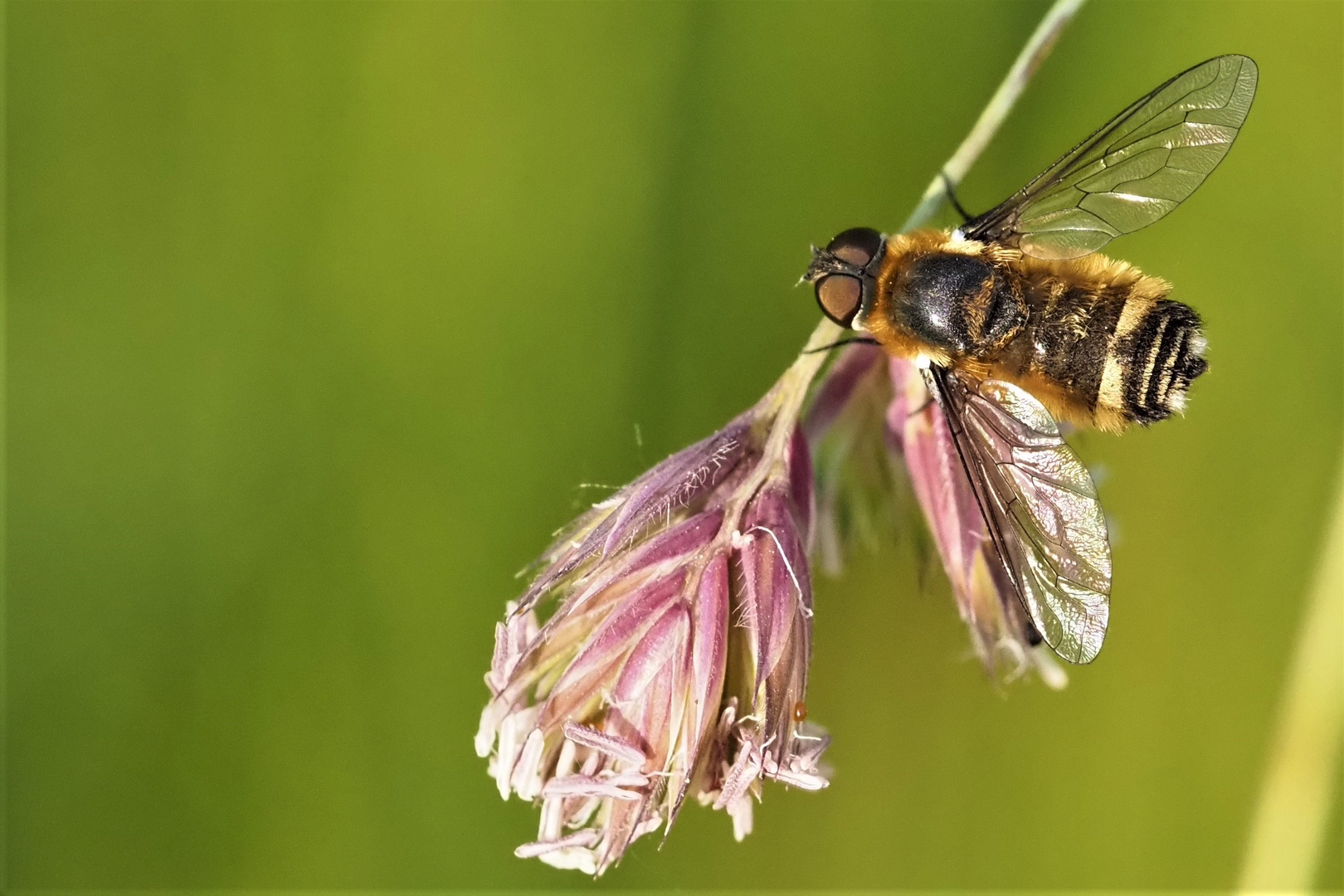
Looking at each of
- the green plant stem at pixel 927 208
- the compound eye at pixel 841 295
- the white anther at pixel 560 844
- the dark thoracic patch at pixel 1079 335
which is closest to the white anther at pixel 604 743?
the white anther at pixel 560 844

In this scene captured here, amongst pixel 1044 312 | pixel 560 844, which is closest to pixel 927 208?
pixel 1044 312

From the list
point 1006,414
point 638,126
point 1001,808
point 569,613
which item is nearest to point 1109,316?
point 1006,414

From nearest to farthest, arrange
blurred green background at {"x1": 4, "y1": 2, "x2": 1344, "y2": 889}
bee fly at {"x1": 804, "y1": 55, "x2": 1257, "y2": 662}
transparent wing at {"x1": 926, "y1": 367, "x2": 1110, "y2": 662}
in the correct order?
transparent wing at {"x1": 926, "y1": 367, "x2": 1110, "y2": 662}
bee fly at {"x1": 804, "y1": 55, "x2": 1257, "y2": 662}
blurred green background at {"x1": 4, "y1": 2, "x2": 1344, "y2": 889}

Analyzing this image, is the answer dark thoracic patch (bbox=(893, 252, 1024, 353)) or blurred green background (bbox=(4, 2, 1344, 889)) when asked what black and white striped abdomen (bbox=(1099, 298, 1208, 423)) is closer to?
dark thoracic patch (bbox=(893, 252, 1024, 353))

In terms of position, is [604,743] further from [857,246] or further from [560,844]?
[857,246]

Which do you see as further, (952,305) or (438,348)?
(438,348)

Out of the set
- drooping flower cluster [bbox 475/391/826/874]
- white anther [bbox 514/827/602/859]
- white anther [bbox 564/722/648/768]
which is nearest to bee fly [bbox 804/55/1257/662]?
drooping flower cluster [bbox 475/391/826/874]

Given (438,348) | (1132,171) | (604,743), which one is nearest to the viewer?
(604,743)
